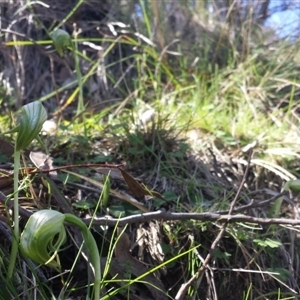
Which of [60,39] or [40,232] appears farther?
[60,39]

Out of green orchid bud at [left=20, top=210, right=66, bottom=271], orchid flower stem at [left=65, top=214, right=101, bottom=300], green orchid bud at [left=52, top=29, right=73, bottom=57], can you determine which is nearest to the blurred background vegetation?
green orchid bud at [left=52, top=29, right=73, bottom=57]

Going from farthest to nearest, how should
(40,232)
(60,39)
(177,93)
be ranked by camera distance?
(177,93) < (60,39) < (40,232)

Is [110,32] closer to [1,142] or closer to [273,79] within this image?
[273,79]

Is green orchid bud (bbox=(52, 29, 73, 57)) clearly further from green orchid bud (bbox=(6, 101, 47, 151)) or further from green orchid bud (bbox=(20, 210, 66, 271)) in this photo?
green orchid bud (bbox=(20, 210, 66, 271))

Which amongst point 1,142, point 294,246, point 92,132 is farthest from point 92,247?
point 92,132

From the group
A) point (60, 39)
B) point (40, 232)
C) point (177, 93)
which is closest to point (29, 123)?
point (40, 232)

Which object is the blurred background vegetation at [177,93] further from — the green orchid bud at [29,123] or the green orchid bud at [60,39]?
the green orchid bud at [29,123]

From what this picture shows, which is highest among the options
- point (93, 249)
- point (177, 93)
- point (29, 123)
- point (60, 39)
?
point (29, 123)

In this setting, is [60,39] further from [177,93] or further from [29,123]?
[177,93]

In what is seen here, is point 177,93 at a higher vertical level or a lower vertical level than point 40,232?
lower
